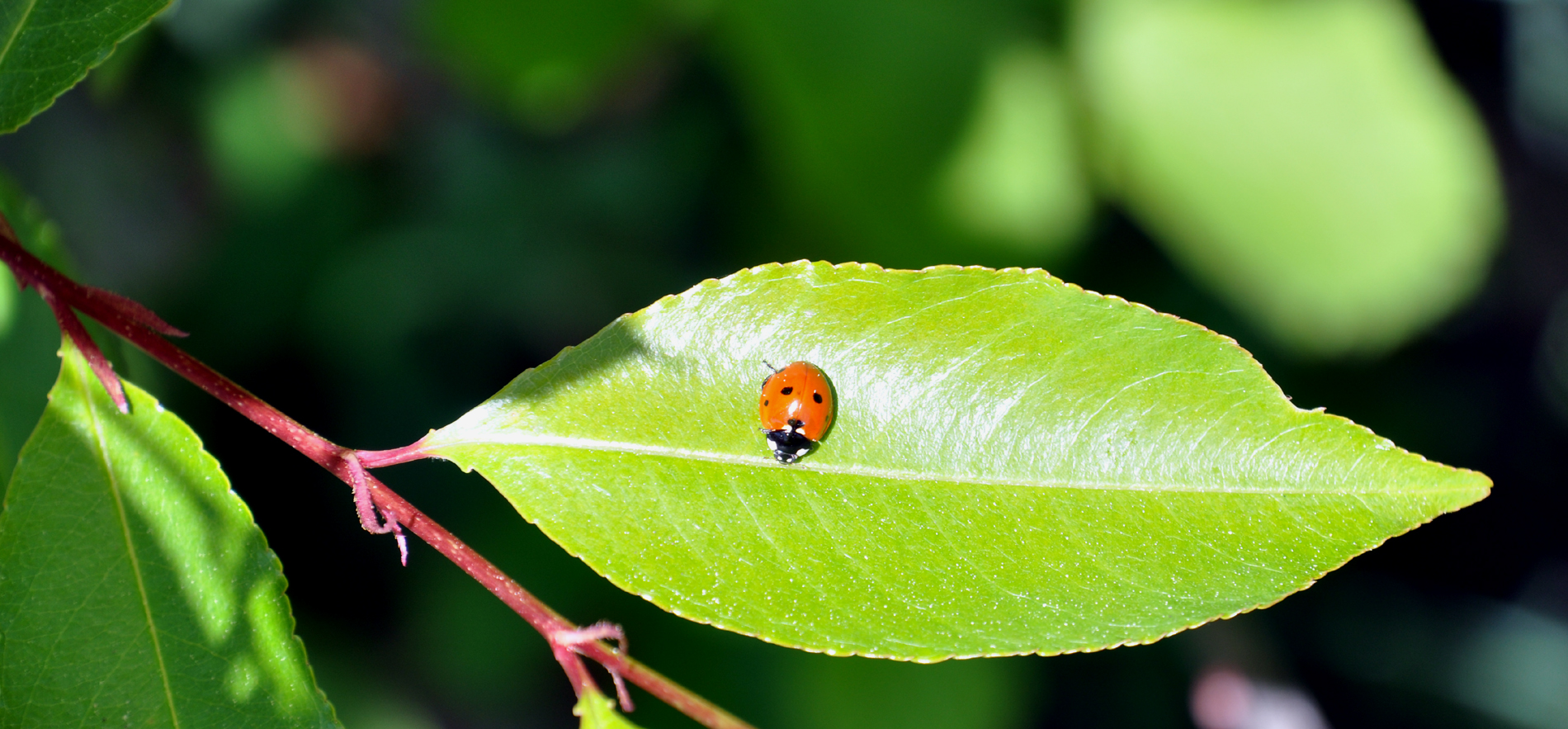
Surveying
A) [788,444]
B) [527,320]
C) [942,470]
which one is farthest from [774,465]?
[527,320]

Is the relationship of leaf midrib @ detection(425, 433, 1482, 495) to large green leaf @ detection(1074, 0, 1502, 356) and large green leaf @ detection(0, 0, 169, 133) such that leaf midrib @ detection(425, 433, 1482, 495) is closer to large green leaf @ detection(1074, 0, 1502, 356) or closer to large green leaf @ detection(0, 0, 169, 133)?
large green leaf @ detection(0, 0, 169, 133)

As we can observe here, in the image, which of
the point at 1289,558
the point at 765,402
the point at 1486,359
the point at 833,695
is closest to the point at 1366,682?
the point at 1486,359

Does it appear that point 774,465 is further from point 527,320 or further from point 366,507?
point 527,320

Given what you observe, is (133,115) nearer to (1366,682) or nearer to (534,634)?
(534,634)

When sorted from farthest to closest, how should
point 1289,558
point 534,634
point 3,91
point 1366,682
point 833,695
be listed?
point 1366,682 → point 534,634 → point 833,695 → point 3,91 → point 1289,558

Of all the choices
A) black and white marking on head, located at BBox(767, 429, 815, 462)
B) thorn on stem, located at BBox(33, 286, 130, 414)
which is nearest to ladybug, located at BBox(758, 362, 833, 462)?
black and white marking on head, located at BBox(767, 429, 815, 462)
